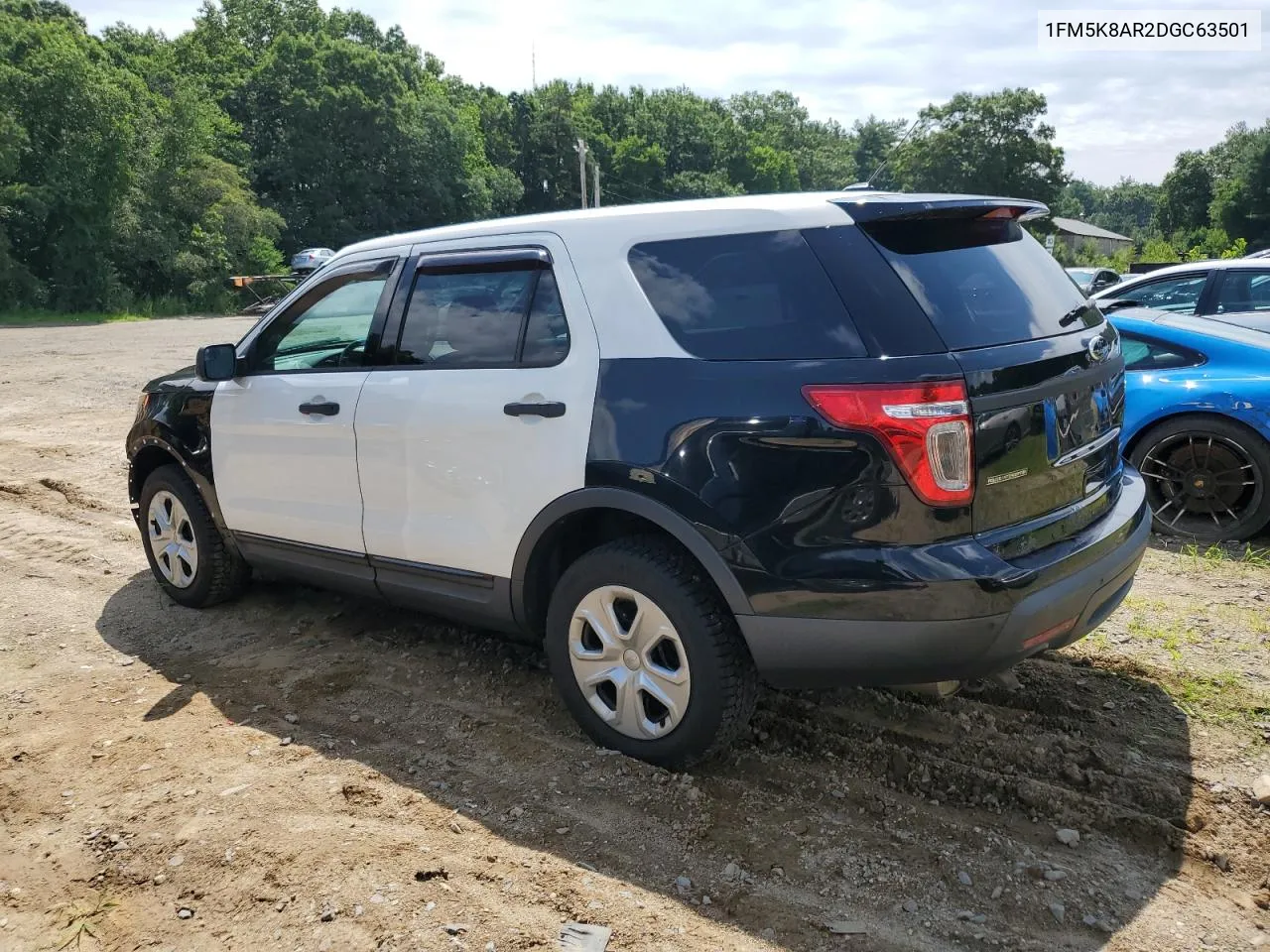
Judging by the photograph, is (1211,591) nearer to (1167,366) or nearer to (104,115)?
(1167,366)

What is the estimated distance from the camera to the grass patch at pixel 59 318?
30.1m

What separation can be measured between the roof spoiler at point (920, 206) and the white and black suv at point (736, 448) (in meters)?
0.01

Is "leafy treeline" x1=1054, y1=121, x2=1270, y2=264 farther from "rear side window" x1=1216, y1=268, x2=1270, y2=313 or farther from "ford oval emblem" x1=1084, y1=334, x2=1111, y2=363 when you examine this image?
"ford oval emblem" x1=1084, y1=334, x2=1111, y2=363

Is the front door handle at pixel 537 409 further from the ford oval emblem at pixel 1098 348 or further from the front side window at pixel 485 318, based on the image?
the ford oval emblem at pixel 1098 348

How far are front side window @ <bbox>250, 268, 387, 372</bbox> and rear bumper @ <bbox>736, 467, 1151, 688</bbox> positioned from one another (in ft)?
7.28

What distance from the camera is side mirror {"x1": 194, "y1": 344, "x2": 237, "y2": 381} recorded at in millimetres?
4531

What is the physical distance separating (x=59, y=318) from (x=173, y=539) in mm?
32340

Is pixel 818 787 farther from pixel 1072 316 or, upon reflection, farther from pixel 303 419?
pixel 303 419

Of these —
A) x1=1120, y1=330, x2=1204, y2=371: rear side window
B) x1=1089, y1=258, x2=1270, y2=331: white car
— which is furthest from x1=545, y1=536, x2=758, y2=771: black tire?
x1=1089, y1=258, x2=1270, y2=331: white car

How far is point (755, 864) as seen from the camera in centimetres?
282

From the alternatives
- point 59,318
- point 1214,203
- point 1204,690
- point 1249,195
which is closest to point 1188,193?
point 1214,203

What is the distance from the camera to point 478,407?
3.54 m

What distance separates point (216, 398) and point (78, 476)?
4.26 meters

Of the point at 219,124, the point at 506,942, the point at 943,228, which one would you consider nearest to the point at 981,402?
the point at 943,228
